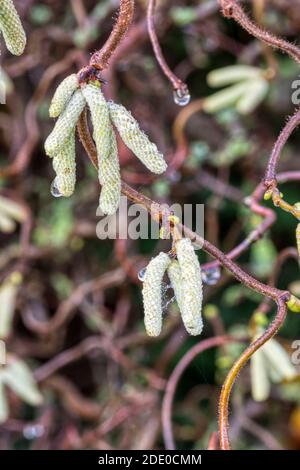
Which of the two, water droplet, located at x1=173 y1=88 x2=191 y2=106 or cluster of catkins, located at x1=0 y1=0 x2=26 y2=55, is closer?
cluster of catkins, located at x1=0 y1=0 x2=26 y2=55

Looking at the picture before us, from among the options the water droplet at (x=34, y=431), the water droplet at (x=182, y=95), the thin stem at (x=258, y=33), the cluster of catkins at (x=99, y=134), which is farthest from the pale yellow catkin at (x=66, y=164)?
the water droplet at (x=34, y=431)

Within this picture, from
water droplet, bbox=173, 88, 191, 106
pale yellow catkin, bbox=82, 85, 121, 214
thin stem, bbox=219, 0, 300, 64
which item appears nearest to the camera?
pale yellow catkin, bbox=82, 85, 121, 214

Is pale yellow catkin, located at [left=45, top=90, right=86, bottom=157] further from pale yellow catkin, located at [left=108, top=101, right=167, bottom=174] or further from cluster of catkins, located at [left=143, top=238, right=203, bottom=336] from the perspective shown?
cluster of catkins, located at [left=143, top=238, right=203, bottom=336]

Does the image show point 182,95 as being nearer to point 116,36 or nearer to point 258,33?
point 258,33

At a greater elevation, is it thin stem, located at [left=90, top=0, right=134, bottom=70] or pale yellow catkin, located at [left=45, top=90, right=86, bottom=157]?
thin stem, located at [left=90, top=0, right=134, bottom=70]

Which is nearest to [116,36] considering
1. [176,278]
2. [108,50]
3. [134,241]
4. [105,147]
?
[108,50]

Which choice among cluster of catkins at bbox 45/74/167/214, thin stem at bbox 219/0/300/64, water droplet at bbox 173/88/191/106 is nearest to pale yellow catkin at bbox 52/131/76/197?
cluster of catkins at bbox 45/74/167/214
